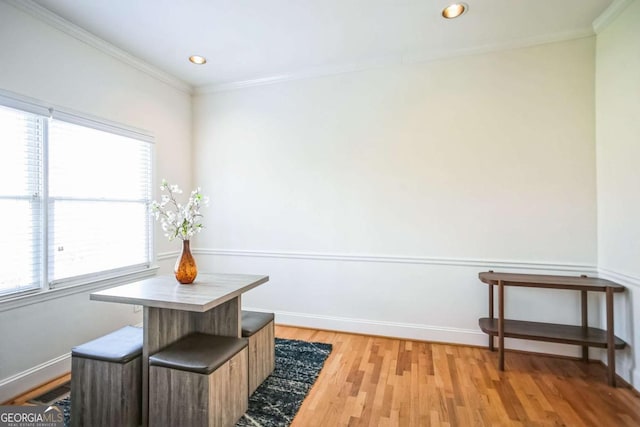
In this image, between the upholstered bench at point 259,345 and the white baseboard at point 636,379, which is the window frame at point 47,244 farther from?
the white baseboard at point 636,379

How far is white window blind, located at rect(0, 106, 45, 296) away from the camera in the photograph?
2.09 m

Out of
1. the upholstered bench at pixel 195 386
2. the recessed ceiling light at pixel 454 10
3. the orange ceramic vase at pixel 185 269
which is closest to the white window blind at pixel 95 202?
the orange ceramic vase at pixel 185 269

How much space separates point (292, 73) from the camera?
3.39 metres

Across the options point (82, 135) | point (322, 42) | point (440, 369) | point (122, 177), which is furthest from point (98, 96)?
point (440, 369)

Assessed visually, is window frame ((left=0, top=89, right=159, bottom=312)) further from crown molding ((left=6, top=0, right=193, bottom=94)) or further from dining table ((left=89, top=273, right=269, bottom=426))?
dining table ((left=89, top=273, right=269, bottom=426))

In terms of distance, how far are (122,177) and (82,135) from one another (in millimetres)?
498

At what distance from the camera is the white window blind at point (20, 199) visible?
82.2 inches

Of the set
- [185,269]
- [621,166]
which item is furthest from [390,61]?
[185,269]

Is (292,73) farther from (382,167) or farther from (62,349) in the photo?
(62,349)

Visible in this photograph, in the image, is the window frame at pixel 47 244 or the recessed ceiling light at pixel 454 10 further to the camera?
the recessed ceiling light at pixel 454 10

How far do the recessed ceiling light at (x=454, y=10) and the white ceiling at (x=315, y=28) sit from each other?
0.05m

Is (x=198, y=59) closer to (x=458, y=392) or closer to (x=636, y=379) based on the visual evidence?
(x=458, y=392)

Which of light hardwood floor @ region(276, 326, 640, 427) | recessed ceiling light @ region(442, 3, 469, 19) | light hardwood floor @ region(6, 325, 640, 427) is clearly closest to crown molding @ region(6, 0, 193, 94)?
light hardwood floor @ region(6, 325, 640, 427)

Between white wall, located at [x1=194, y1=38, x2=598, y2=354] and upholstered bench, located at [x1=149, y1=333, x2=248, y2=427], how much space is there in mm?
1665
